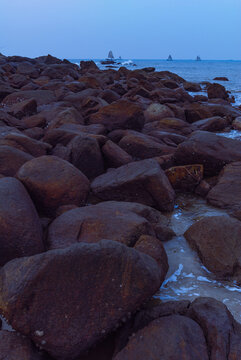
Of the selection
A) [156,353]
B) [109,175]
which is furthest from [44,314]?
[109,175]

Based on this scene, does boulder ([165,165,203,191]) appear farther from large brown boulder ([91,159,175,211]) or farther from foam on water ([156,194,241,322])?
foam on water ([156,194,241,322])

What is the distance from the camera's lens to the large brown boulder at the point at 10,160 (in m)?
3.58

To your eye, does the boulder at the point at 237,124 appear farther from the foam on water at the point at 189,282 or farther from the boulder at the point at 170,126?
the foam on water at the point at 189,282

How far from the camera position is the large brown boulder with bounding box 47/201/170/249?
8.15 ft

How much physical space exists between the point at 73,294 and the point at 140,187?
188 cm

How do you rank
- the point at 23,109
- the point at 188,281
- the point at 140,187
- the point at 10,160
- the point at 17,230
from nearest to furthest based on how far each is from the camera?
the point at 17,230 → the point at 188,281 → the point at 140,187 → the point at 10,160 → the point at 23,109

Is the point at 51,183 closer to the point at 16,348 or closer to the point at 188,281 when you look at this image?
the point at 188,281

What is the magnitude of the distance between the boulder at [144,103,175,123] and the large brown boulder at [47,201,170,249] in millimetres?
4522

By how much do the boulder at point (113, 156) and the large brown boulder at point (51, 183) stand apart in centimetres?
105

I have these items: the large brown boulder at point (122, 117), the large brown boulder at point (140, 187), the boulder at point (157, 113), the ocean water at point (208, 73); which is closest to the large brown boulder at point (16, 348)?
the large brown boulder at point (140, 187)

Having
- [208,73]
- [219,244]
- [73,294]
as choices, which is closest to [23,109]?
[219,244]

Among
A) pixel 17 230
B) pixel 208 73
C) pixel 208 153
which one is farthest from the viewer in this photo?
pixel 208 73

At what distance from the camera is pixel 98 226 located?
2.59 metres

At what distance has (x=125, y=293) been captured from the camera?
1.80m
